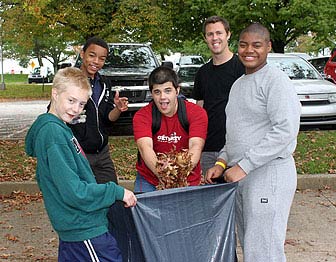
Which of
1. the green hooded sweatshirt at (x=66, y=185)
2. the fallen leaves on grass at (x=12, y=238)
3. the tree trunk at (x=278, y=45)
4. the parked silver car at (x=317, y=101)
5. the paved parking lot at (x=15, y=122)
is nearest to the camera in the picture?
the green hooded sweatshirt at (x=66, y=185)

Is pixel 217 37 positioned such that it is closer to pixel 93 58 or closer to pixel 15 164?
pixel 93 58

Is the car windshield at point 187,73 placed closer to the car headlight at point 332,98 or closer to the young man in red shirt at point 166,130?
the car headlight at point 332,98

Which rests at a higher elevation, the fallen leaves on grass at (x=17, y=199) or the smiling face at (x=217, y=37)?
the smiling face at (x=217, y=37)

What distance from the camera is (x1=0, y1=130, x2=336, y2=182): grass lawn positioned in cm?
816

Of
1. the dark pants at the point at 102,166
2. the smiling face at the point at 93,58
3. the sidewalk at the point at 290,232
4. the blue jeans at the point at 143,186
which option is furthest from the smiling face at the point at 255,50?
the sidewalk at the point at 290,232

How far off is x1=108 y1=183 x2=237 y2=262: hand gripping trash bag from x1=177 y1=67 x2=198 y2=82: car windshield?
13.5m

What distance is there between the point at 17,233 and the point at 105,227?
3078 mm

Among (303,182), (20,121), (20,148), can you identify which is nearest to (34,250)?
(303,182)

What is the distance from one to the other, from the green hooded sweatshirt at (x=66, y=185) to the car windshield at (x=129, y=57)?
9308 mm

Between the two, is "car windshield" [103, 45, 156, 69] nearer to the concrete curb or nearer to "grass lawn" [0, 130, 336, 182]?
"grass lawn" [0, 130, 336, 182]

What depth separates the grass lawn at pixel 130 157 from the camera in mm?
8164

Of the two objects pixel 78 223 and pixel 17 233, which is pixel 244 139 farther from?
pixel 17 233

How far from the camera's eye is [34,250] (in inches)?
214

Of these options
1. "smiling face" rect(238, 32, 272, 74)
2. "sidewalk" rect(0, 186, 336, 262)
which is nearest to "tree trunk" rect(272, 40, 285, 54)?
"sidewalk" rect(0, 186, 336, 262)
